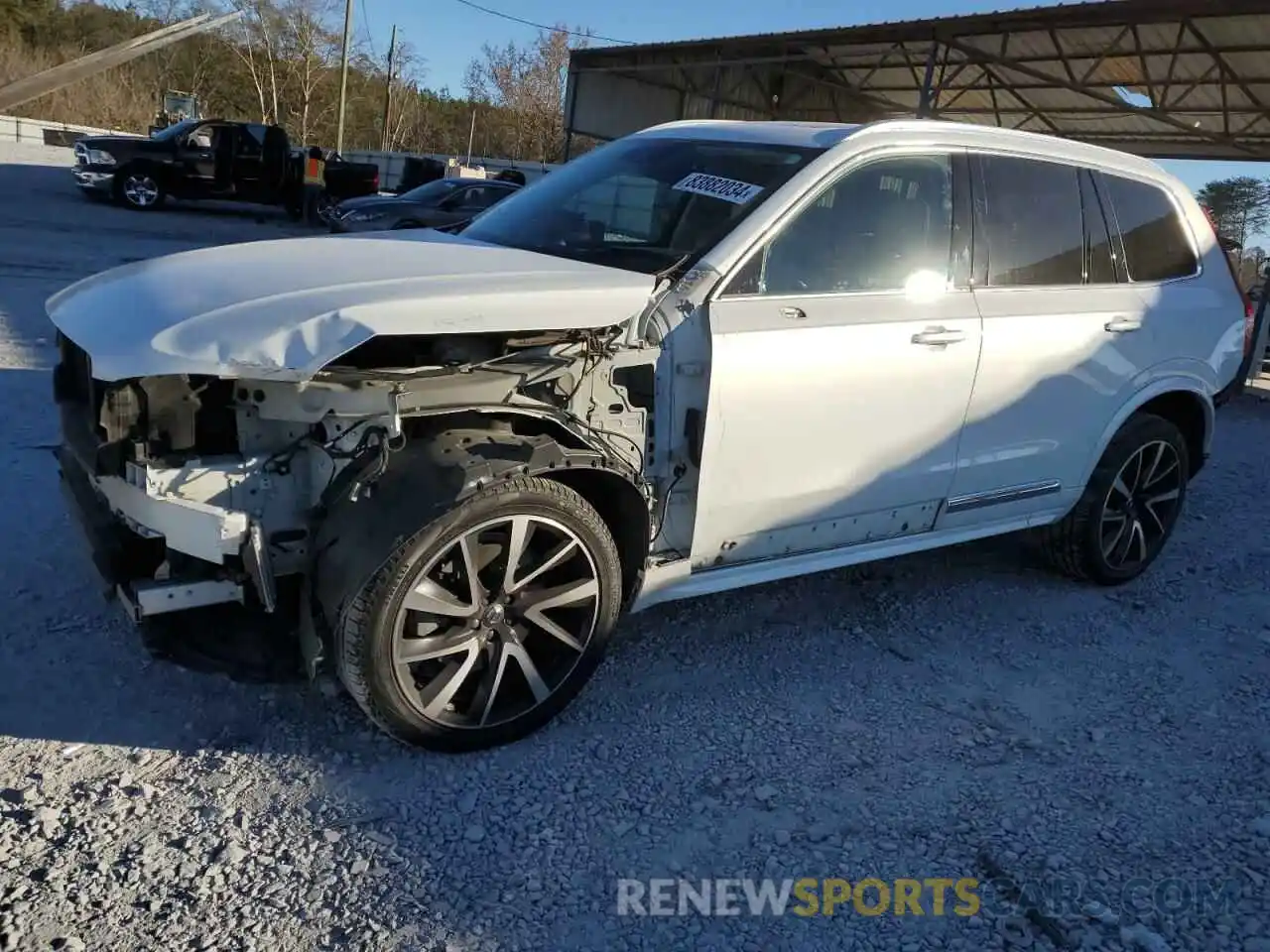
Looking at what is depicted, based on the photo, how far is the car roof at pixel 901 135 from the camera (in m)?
3.78

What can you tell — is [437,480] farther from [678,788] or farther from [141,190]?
[141,190]

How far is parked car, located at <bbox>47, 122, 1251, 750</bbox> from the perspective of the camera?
9.12ft

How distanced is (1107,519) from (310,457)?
3.70 m

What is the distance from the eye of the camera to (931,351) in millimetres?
3771

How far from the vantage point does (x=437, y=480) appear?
283 centimetres

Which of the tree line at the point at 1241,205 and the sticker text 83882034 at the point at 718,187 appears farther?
the tree line at the point at 1241,205

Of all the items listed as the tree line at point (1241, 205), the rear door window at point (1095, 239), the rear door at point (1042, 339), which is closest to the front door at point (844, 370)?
A: the rear door at point (1042, 339)

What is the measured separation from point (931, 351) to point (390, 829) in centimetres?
246

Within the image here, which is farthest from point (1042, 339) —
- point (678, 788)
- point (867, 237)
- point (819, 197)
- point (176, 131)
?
point (176, 131)

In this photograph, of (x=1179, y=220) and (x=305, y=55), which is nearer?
(x=1179, y=220)

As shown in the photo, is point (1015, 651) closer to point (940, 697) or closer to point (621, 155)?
point (940, 697)

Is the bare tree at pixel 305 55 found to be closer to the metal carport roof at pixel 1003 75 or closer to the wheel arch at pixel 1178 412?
the metal carport roof at pixel 1003 75

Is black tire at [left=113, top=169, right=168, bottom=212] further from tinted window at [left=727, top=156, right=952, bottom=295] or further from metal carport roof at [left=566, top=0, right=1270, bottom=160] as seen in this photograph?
tinted window at [left=727, top=156, right=952, bottom=295]

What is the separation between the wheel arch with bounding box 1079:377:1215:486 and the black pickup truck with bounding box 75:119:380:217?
62.8 ft
